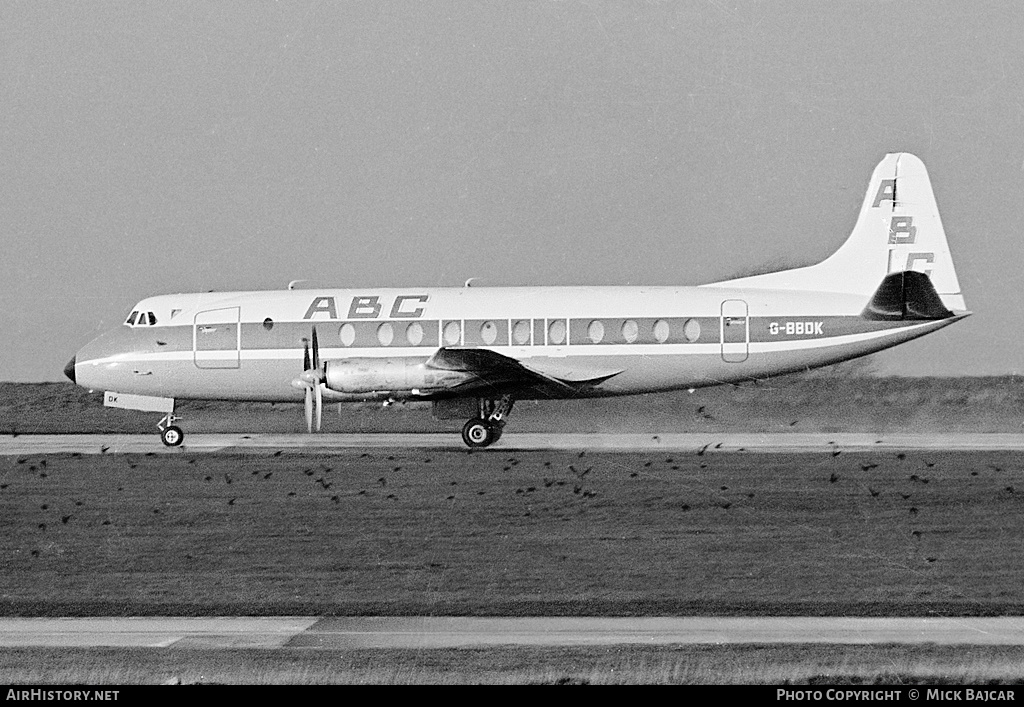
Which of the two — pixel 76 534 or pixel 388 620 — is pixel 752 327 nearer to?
pixel 76 534

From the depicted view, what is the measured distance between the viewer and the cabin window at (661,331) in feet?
102

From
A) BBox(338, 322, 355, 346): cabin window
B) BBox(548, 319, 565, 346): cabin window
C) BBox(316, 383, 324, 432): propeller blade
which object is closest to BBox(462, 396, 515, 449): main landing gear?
BBox(548, 319, 565, 346): cabin window

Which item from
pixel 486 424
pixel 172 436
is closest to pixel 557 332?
pixel 486 424

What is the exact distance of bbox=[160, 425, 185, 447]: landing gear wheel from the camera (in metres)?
32.9

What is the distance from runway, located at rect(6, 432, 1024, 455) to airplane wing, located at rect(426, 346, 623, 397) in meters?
1.46

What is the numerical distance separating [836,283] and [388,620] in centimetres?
2102

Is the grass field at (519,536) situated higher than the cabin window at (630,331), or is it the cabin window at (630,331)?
the cabin window at (630,331)

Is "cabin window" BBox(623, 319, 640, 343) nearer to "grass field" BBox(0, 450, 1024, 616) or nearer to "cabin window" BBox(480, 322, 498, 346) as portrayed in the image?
"cabin window" BBox(480, 322, 498, 346)

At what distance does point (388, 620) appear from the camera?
43.0ft

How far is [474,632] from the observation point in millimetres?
12383

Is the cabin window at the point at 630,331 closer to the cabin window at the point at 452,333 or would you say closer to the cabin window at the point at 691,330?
the cabin window at the point at 691,330

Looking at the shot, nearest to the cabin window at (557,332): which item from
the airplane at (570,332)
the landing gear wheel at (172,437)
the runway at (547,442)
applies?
the airplane at (570,332)

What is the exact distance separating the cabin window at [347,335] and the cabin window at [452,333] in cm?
237
